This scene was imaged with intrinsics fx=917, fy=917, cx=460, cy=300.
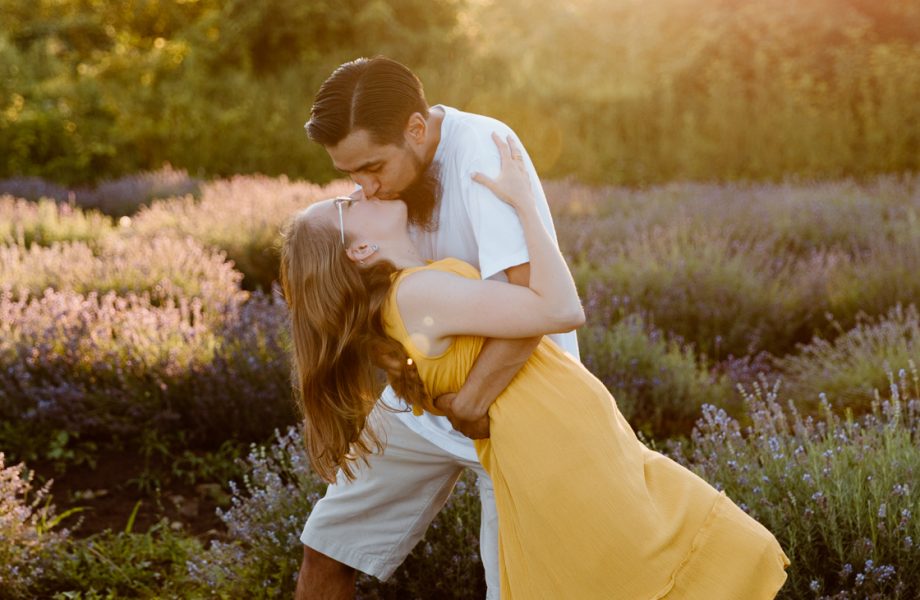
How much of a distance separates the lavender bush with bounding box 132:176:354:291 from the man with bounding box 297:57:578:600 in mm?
4046

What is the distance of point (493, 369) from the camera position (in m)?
1.97

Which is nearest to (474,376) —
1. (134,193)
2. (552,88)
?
(134,193)

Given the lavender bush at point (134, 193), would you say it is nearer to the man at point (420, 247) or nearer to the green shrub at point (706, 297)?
the green shrub at point (706, 297)

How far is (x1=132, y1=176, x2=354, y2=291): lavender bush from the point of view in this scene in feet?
22.8

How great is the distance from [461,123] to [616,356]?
2.51 meters

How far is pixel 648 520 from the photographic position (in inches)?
73.8

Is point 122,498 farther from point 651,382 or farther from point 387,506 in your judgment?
point 651,382

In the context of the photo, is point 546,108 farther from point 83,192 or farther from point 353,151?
point 353,151

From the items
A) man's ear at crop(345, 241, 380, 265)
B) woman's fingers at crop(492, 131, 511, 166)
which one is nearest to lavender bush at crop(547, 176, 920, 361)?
woman's fingers at crop(492, 131, 511, 166)

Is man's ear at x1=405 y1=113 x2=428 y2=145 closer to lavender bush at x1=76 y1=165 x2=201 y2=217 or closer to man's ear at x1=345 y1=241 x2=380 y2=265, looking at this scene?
man's ear at x1=345 y1=241 x2=380 y2=265

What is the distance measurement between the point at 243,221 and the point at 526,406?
5.65 m

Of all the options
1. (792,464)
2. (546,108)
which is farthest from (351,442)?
(546,108)

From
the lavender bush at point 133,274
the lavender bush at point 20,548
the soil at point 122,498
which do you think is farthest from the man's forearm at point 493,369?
the lavender bush at point 133,274

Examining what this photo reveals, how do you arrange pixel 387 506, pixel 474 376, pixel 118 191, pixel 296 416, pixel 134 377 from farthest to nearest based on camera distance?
pixel 118 191 → pixel 134 377 → pixel 296 416 → pixel 387 506 → pixel 474 376
